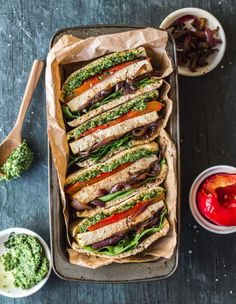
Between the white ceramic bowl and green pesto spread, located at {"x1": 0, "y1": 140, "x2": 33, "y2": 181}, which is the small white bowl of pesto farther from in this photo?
the white ceramic bowl

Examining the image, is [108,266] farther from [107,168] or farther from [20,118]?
[20,118]

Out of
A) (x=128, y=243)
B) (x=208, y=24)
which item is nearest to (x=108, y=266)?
(x=128, y=243)

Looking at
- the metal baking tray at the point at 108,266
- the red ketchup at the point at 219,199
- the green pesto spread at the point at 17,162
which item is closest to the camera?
the metal baking tray at the point at 108,266

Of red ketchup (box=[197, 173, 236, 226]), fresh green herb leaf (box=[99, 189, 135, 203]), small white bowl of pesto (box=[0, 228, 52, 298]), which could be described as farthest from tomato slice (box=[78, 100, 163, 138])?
small white bowl of pesto (box=[0, 228, 52, 298])

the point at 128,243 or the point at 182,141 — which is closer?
the point at 128,243

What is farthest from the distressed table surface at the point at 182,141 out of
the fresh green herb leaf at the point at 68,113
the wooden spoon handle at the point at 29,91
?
the fresh green herb leaf at the point at 68,113

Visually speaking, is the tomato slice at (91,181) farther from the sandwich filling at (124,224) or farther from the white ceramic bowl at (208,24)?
the white ceramic bowl at (208,24)

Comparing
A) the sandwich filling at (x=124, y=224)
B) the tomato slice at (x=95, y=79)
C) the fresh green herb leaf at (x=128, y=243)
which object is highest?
the tomato slice at (x=95, y=79)
